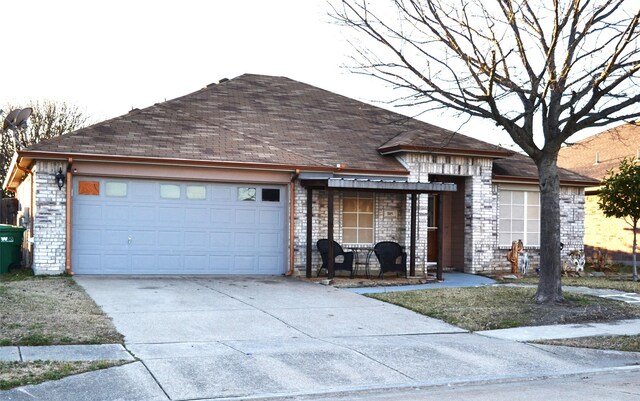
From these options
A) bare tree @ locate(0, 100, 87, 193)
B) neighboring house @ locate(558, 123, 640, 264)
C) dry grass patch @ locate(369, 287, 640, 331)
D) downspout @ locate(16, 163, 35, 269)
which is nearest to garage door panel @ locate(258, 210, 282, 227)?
dry grass patch @ locate(369, 287, 640, 331)

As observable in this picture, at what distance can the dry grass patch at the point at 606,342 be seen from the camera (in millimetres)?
10578

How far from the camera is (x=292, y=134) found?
65.6 feet

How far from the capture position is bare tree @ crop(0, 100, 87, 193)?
3594cm

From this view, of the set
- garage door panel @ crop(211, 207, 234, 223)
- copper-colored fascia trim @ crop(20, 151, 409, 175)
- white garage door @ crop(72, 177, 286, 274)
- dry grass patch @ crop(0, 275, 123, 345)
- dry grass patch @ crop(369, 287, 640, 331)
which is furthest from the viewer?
garage door panel @ crop(211, 207, 234, 223)

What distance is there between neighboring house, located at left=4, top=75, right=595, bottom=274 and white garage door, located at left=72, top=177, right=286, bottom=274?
0.03m

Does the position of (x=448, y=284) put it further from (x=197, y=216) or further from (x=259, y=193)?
(x=197, y=216)

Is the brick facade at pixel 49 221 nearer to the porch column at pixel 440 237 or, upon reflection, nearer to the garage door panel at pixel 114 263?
the garage door panel at pixel 114 263

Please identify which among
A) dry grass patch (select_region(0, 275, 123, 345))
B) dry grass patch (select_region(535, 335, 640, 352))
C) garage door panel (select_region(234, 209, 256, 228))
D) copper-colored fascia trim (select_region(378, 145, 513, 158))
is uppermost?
copper-colored fascia trim (select_region(378, 145, 513, 158))

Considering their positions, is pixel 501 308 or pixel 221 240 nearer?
pixel 501 308

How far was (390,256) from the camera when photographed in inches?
709

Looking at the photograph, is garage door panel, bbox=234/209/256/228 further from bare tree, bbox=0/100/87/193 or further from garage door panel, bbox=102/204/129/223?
bare tree, bbox=0/100/87/193

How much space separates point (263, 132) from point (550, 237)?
8.83m

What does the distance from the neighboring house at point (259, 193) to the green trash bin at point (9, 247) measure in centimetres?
45

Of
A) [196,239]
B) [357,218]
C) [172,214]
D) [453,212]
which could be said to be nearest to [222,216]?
[196,239]
